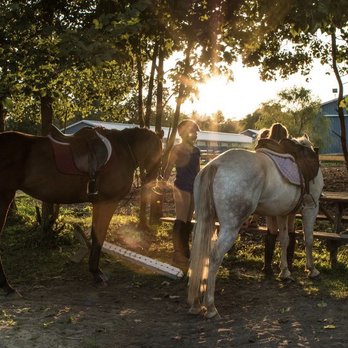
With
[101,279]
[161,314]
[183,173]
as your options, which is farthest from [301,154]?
[101,279]

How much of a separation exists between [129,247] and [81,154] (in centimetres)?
275

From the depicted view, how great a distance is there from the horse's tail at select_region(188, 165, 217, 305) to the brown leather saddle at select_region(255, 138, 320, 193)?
3.90 feet

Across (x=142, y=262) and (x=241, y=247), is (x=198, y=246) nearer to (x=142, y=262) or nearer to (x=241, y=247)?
(x=142, y=262)

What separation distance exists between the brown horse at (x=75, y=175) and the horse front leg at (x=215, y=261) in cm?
187

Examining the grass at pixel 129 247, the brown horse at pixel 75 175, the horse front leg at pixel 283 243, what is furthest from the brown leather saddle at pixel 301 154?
the brown horse at pixel 75 175

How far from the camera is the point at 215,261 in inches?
189

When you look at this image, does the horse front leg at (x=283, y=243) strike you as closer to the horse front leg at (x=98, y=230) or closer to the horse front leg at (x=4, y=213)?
the horse front leg at (x=98, y=230)

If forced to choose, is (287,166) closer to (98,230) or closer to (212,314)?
(212,314)

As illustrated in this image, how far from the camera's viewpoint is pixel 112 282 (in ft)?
20.6

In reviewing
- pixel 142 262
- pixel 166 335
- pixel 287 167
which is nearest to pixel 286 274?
pixel 287 167

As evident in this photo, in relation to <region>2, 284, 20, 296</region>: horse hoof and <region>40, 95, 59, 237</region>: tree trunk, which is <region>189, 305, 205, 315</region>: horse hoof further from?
<region>40, 95, 59, 237</region>: tree trunk

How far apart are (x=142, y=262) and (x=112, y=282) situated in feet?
1.59

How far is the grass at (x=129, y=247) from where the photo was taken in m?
6.36

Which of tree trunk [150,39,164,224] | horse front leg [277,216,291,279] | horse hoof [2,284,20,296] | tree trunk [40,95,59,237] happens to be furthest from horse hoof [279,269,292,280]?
tree trunk [40,95,59,237]
